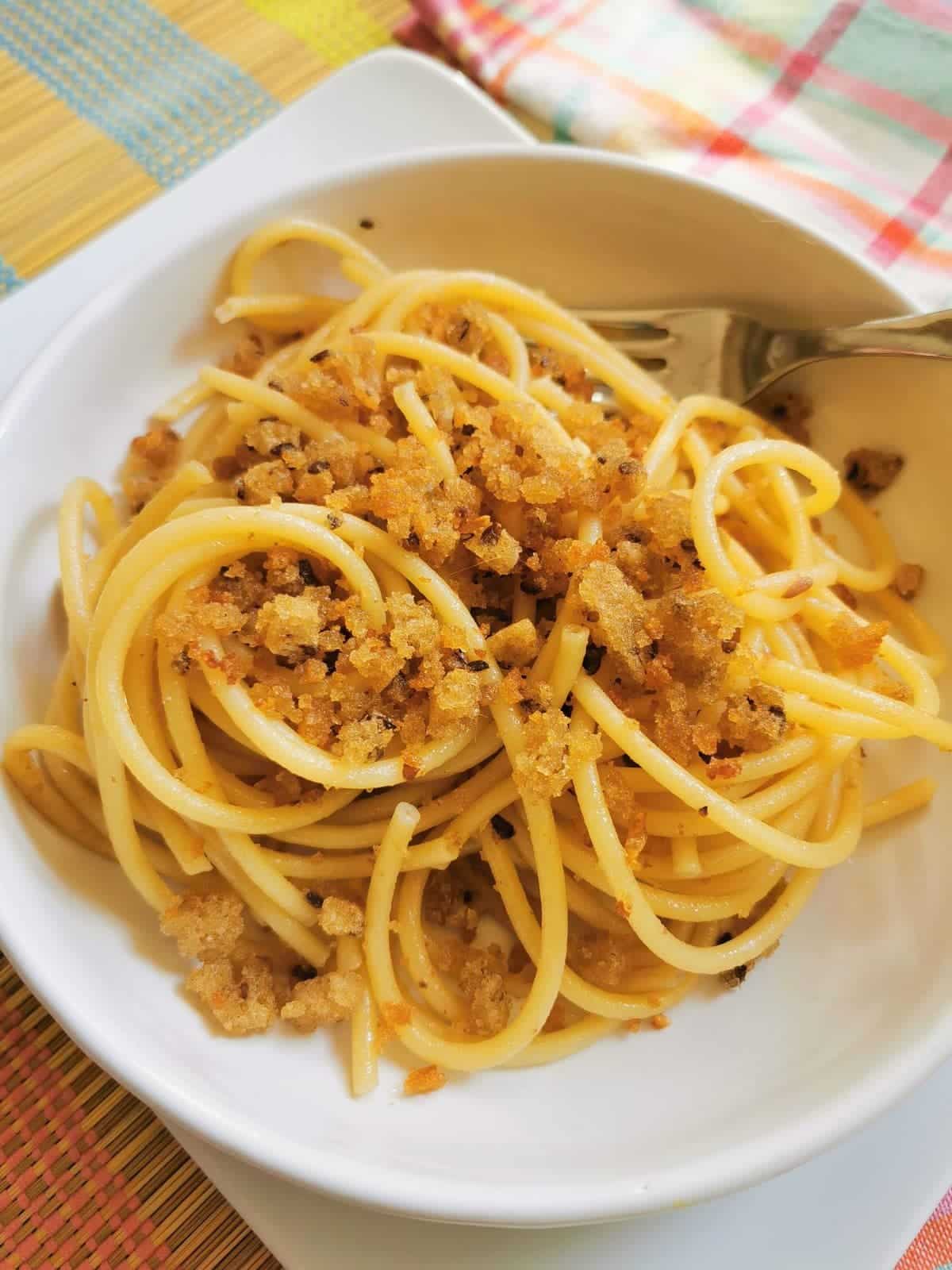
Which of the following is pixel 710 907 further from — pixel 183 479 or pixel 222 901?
pixel 183 479

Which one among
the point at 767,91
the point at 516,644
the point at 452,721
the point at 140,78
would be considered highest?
the point at 767,91

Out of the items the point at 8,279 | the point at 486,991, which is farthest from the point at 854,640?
the point at 8,279

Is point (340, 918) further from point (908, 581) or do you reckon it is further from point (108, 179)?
point (108, 179)

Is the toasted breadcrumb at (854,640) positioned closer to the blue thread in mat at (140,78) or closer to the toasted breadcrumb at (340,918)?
the toasted breadcrumb at (340,918)

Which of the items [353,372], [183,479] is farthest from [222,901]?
[353,372]

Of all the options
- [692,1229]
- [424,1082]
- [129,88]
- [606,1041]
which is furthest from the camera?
[129,88]
